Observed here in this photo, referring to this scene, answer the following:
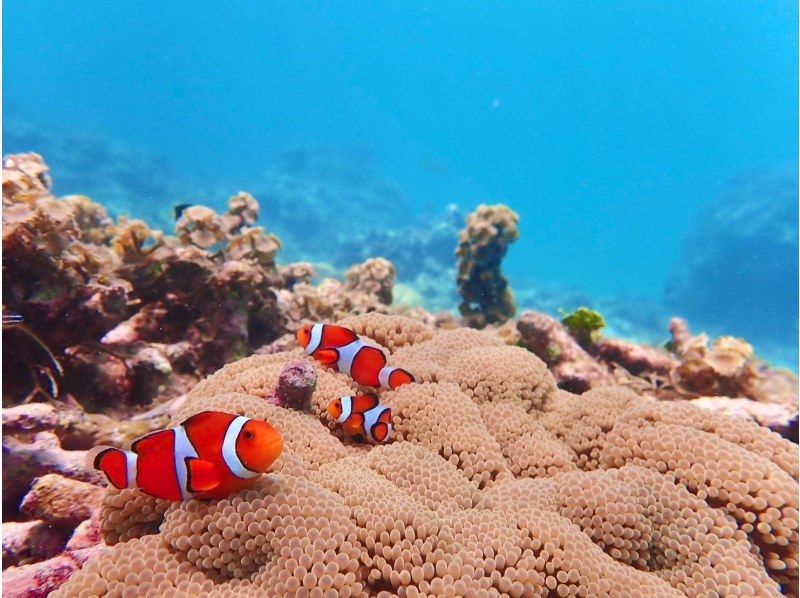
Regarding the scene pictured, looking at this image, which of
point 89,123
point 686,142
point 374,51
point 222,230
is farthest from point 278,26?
point 222,230

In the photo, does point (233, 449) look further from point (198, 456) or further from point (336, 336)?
point (336, 336)

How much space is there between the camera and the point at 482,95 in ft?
298

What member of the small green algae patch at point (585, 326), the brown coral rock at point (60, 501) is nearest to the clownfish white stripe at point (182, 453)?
the brown coral rock at point (60, 501)

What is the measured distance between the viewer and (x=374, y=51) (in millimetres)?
91875

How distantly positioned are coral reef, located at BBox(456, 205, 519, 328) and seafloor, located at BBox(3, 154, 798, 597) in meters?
4.47

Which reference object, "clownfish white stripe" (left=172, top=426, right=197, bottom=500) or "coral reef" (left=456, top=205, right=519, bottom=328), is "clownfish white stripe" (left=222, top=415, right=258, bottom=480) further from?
"coral reef" (left=456, top=205, right=519, bottom=328)

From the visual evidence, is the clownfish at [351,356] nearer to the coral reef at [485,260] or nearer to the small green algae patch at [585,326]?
the small green algae patch at [585,326]

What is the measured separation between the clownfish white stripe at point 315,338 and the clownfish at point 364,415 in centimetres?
44

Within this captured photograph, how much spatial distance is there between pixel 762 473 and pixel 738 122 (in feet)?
279

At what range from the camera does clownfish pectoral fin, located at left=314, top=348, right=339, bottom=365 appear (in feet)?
8.32

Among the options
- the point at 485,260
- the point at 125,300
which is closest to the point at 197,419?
the point at 125,300

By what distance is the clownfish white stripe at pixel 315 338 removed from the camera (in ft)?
8.51

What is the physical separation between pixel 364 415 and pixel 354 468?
0.94 ft

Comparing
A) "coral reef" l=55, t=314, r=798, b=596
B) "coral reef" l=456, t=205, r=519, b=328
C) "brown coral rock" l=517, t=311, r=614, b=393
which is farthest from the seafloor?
"coral reef" l=456, t=205, r=519, b=328
